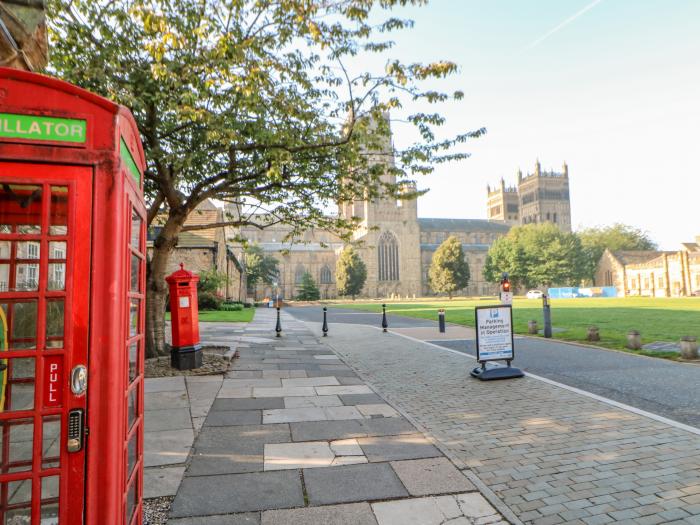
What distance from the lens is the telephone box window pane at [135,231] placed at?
8.46 feet

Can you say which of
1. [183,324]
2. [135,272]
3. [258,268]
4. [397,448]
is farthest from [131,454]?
[258,268]

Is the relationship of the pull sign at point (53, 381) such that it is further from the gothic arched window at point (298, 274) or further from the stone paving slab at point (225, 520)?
the gothic arched window at point (298, 274)

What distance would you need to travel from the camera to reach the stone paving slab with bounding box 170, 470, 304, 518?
336 cm

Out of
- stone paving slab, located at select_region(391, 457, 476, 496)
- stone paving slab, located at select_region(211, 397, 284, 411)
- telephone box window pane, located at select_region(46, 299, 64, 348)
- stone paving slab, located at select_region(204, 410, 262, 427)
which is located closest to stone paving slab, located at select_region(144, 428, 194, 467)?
stone paving slab, located at select_region(204, 410, 262, 427)

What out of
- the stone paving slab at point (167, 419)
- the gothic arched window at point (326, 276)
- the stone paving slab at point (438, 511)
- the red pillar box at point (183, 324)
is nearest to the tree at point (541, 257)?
the gothic arched window at point (326, 276)

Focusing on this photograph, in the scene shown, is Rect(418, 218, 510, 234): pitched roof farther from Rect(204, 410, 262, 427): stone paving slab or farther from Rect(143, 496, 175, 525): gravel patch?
Rect(143, 496, 175, 525): gravel patch

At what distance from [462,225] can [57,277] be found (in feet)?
363

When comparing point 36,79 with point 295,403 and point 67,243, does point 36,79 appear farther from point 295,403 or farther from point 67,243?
point 295,403

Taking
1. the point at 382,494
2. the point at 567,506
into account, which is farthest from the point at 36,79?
the point at 567,506

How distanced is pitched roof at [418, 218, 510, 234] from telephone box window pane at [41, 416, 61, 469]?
345 feet

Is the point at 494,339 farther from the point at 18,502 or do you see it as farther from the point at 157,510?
the point at 18,502

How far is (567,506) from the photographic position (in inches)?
134

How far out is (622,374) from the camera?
812 centimetres

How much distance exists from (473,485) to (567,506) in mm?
750
